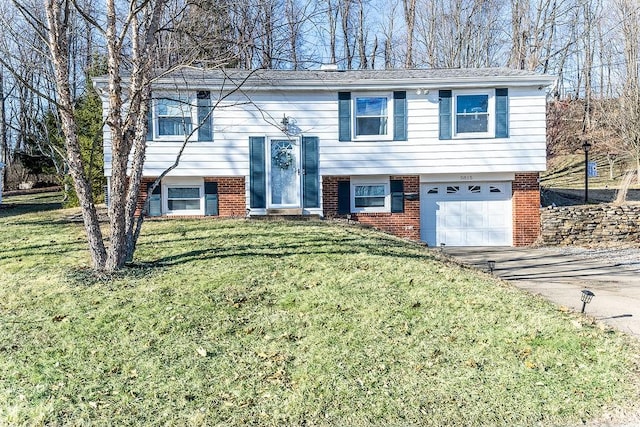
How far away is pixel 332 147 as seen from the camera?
14.0 m

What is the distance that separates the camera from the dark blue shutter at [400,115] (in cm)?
1402

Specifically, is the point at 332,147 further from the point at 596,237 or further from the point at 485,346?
the point at 485,346

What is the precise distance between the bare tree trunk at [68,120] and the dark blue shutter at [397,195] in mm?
8965

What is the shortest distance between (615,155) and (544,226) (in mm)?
17195

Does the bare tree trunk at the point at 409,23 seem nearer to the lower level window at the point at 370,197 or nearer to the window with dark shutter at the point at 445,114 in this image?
the window with dark shutter at the point at 445,114

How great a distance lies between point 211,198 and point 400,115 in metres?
5.68

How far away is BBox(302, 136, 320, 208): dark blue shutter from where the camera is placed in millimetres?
14023

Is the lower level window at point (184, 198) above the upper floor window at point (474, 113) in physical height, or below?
below

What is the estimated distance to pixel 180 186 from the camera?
14164mm

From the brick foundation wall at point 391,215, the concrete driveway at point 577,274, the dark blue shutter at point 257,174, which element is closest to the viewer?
the concrete driveway at point 577,274

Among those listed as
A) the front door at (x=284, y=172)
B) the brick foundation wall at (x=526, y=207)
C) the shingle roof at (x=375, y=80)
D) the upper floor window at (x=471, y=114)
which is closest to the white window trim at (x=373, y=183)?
the front door at (x=284, y=172)

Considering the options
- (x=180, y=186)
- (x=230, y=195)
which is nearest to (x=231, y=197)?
(x=230, y=195)

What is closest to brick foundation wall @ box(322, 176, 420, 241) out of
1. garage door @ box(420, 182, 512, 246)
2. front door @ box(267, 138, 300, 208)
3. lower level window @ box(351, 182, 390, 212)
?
lower level window @ box(351, 182, 390, 212)

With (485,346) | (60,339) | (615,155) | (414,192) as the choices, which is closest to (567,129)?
(615,155)
